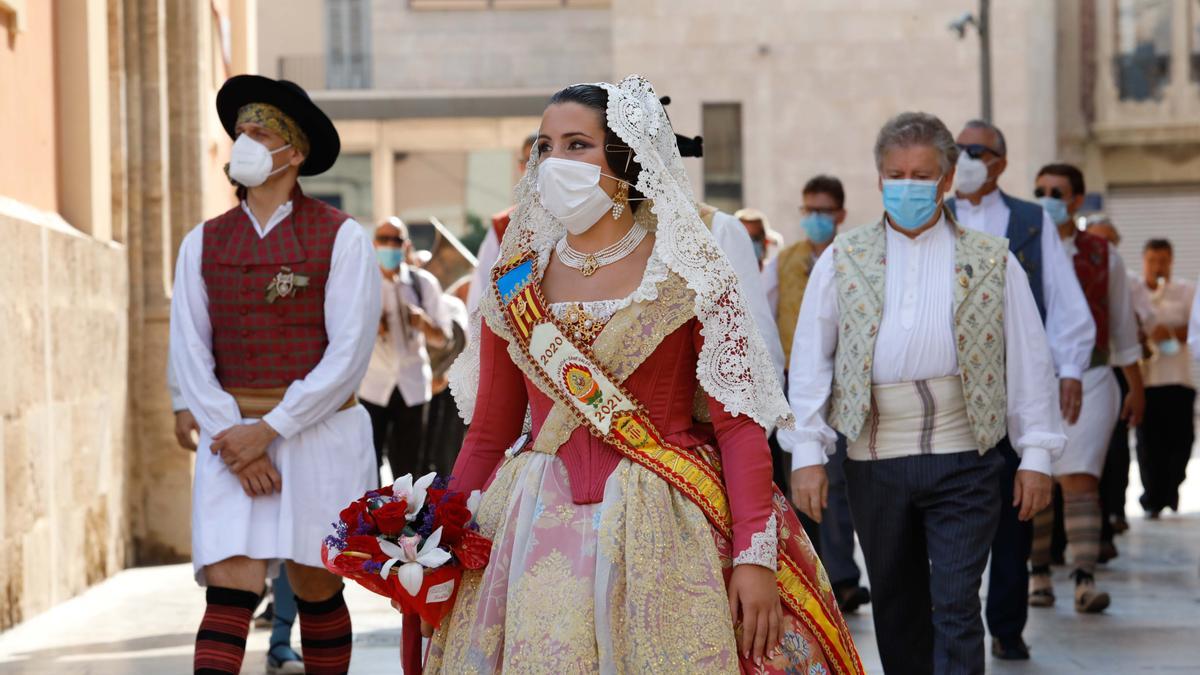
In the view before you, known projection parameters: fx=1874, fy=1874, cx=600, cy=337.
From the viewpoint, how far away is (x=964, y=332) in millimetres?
5672

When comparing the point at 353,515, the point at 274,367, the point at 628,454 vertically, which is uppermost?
the point at 274,367

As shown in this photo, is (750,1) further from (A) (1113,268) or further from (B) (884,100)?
(A) (1113,268)

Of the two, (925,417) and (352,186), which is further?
(352,186)

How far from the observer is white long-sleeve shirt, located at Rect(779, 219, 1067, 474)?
5.68m

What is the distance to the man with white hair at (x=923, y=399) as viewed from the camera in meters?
5.66

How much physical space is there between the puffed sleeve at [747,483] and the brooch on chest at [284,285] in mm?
Result: 2199

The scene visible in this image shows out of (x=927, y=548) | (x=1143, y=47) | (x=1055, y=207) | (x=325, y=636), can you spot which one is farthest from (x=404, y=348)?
(x=1143, y=47)

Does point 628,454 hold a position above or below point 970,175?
below

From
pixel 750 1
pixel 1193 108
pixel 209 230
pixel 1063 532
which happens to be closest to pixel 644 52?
pixel 750 1

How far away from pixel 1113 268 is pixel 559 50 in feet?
92.0

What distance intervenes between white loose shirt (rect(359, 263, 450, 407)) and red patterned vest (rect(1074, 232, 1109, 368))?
3726 millimetres

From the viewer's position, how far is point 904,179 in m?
5.83

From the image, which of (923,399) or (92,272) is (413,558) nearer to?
(923,399)

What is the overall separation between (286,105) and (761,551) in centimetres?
295
